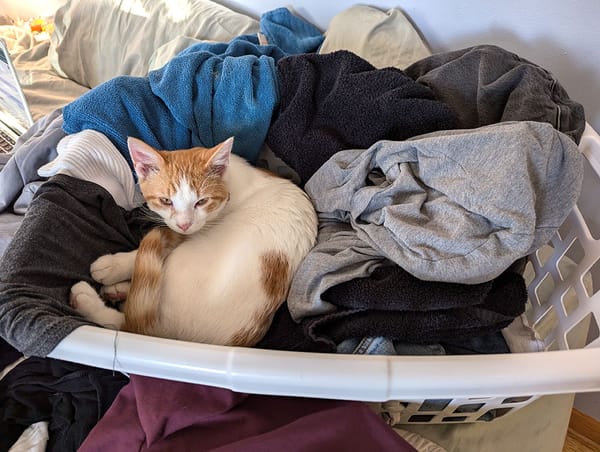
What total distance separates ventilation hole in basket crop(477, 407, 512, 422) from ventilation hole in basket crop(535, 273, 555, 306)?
11.1 inches

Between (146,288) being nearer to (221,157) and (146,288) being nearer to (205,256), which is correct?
(205,256)

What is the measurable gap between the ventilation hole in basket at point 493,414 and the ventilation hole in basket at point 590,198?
508mm

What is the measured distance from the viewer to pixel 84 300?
74 centimetres

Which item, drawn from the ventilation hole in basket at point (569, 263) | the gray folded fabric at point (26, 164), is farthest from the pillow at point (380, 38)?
the gray folded fabric at point (26, 164)

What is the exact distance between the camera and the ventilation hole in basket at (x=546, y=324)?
948 mm

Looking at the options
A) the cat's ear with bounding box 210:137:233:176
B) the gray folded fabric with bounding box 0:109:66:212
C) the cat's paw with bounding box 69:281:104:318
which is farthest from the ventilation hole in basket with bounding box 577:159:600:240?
the gray folded fabric with bounding box 0:109:66:212

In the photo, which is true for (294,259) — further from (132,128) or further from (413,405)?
(132,128)

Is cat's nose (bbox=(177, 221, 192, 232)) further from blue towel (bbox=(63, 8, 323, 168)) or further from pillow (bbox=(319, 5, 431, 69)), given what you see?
pillow (bbox=(319, 5, 431, 69))

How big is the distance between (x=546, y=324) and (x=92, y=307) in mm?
812

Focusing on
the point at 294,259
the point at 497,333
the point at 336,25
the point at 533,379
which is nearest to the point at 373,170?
the point at 294,259

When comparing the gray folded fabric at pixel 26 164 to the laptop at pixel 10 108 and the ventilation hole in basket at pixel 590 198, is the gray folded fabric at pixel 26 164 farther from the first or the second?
the ventilation hole in basket at pixel 590 198

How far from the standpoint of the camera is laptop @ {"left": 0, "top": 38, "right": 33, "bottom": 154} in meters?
1.16

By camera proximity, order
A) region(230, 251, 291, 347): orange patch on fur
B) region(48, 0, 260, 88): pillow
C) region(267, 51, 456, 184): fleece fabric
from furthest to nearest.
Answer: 1. region(48, 0, 260, 88): pillow
2. region(267, 51, 456, 184): fleece fabric
3. region(230, 251, 291, 347): orange patch on fur

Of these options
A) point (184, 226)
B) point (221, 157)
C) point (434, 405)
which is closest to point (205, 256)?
point (184, 226)
